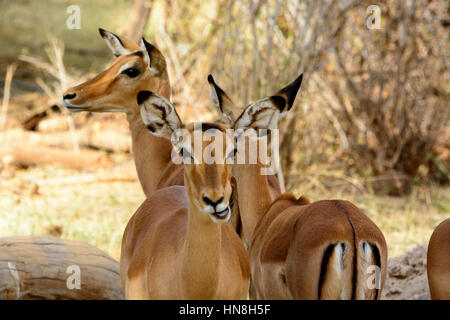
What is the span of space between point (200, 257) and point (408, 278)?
2.62 m

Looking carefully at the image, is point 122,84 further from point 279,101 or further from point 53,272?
point 279,101

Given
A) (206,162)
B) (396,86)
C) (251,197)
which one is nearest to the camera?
(206,162)

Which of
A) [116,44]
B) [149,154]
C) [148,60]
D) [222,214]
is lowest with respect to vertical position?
[222,214]

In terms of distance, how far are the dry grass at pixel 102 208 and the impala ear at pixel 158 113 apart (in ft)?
8.80

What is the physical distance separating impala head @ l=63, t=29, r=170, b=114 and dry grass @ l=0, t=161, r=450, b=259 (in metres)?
1.28

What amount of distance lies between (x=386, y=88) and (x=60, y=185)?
3.82 metres

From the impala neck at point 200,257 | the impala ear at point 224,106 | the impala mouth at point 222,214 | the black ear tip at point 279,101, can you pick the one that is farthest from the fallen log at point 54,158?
the impala mouth at point 222,214

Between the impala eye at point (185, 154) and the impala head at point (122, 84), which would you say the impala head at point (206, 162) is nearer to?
the impala eye at point (185, 154)

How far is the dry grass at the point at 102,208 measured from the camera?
6609 millimetres

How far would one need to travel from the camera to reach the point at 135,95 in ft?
18.1

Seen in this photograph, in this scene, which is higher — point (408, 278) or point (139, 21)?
point (139, 21)

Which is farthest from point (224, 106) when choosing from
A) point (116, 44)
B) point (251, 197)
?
point (116, 44)

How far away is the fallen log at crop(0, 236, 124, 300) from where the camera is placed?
443 centimetres
